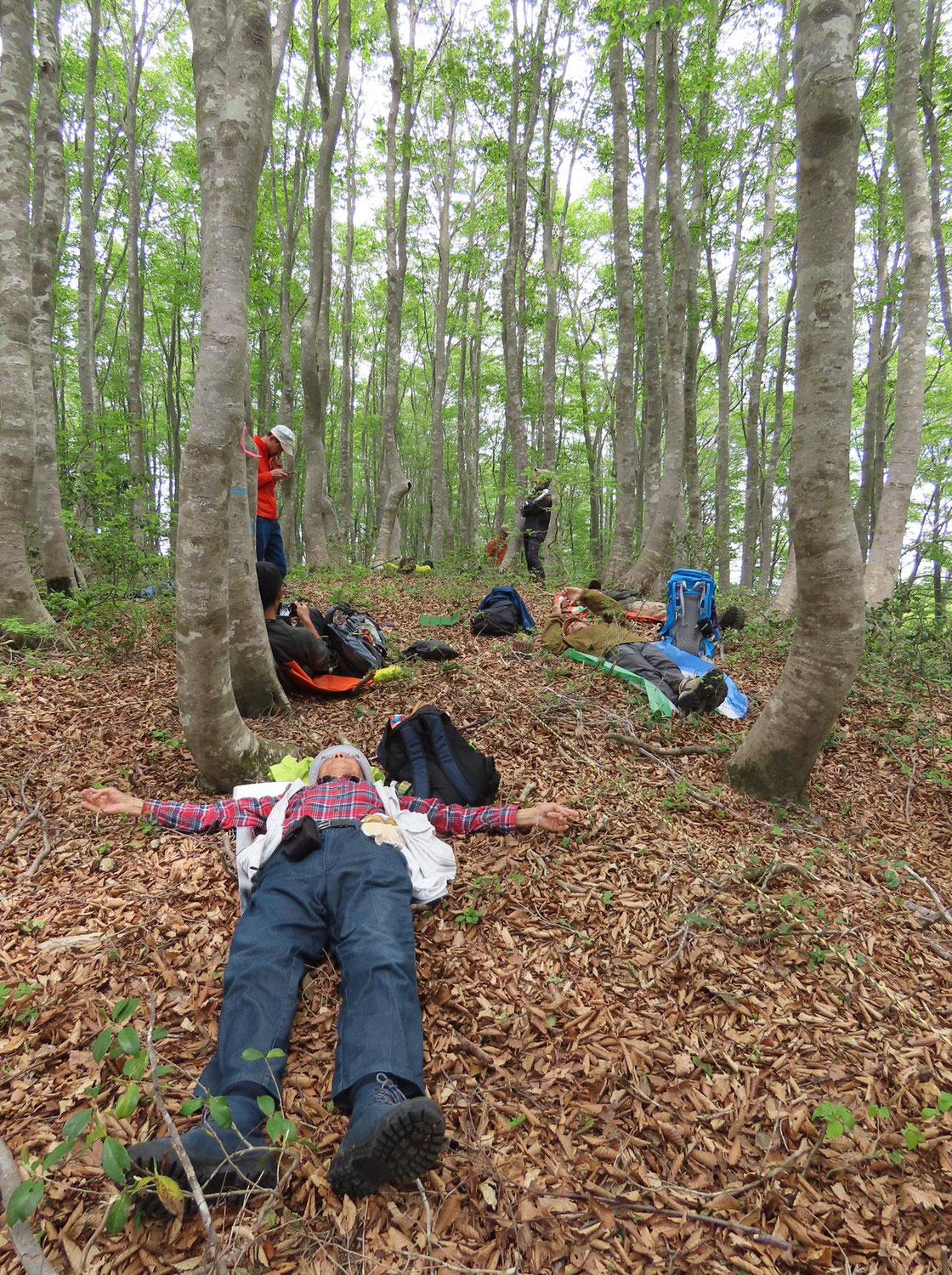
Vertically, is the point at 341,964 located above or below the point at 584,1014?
above

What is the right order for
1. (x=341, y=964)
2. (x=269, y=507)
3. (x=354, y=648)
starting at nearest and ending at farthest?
(x=341, y=964)
(x=354, y=648)
(x=269, y=507)

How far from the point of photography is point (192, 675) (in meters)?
3.55

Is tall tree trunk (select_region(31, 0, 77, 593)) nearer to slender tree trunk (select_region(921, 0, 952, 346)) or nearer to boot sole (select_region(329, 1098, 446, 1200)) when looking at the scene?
boot sole (select_region(329, 1098, 446, 1200))

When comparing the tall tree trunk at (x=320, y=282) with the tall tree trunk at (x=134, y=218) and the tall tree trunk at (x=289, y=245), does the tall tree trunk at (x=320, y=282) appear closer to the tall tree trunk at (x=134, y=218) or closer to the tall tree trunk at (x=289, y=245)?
the tall tree trunk at (x=289, y=245)

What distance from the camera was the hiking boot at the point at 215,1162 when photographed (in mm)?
1665

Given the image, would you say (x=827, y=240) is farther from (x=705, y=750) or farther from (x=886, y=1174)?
(x=886, y=1174)

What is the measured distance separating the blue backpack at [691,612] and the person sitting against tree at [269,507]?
4249mm

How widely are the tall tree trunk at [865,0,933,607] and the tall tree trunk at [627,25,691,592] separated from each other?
100 inches

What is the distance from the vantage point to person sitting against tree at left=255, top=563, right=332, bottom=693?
5.31m

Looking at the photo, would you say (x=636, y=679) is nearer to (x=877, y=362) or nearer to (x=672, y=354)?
(x=672, y=354)

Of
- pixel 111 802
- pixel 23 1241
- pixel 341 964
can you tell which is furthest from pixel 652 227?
pixel 23 1241

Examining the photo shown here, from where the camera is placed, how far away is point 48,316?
22.8 feet

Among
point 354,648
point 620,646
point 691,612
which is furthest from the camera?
point 691,612

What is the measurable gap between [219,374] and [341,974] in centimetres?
318
